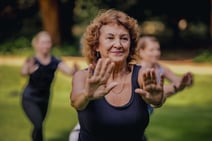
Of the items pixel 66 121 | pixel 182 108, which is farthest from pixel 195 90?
pixel 66 121

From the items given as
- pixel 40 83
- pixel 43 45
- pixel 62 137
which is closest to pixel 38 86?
pixel 40 83

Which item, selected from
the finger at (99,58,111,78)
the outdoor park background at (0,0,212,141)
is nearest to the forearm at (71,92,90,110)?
the finger at (99,58,111,78)

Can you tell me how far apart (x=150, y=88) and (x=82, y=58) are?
2.74m

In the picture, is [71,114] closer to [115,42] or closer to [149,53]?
[149,53]

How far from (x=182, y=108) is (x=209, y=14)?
88cm

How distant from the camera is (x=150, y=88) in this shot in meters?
1.66

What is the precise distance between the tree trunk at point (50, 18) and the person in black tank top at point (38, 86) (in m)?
0.75

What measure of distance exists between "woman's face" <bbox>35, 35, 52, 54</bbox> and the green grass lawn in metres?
0.60

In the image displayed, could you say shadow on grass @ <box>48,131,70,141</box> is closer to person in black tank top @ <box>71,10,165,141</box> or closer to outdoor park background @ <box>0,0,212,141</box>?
outdoor park background @ <box>0,0,212,141</box>

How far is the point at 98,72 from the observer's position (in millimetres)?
1604

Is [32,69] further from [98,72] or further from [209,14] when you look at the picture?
[98,72]

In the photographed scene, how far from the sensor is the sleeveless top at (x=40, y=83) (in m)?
3.53

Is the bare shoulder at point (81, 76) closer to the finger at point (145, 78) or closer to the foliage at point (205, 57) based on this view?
the finger at point (145, 78)

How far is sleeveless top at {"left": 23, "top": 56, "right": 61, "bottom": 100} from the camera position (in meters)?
3.53
